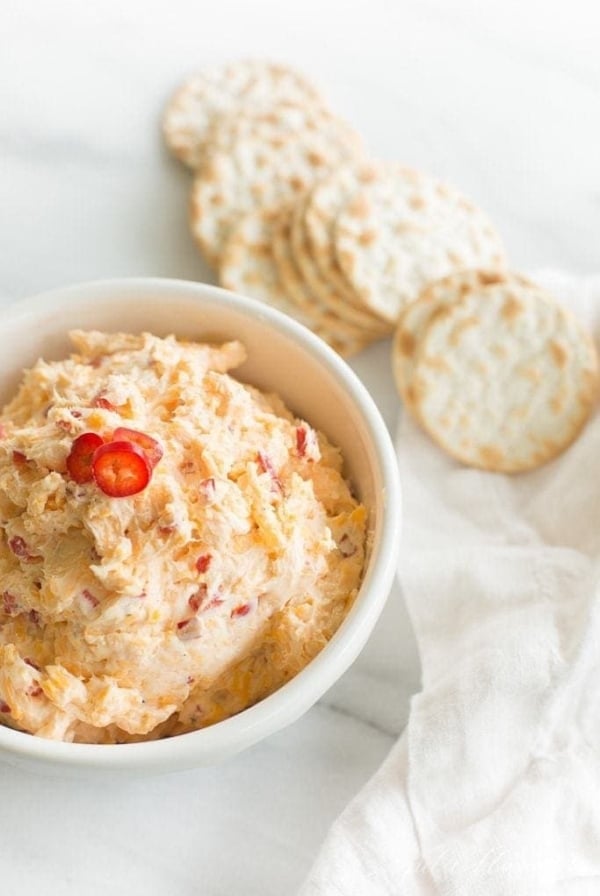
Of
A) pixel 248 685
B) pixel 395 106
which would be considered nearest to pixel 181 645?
pixel 248 685

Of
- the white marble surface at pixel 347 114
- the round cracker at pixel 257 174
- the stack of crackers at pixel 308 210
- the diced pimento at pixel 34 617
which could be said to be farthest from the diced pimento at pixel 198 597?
the round cracker at pixel 257 174

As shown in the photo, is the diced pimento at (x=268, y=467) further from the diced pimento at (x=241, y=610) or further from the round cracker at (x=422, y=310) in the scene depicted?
the round cracker at (x=422, y=310)

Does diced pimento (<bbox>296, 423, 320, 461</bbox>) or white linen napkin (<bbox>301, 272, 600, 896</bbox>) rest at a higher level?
diced pimento (<bbox>296, 423, 320, 461</bbox>)

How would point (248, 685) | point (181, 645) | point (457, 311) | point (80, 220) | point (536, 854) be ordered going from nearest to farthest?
point (181, 645) → point (248, 685) → point (536, 854) → point (457, 311) → point (80, 220)

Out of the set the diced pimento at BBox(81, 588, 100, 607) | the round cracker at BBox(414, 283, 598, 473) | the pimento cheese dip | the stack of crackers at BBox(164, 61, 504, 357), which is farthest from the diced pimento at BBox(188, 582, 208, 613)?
the stack of crackers at BBox(164, 61, 504, 357)

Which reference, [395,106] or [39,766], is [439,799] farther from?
[395,106]

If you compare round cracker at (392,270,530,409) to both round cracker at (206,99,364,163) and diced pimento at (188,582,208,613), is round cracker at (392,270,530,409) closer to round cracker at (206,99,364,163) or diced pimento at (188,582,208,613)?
round cracker at (206,99,364,163)
